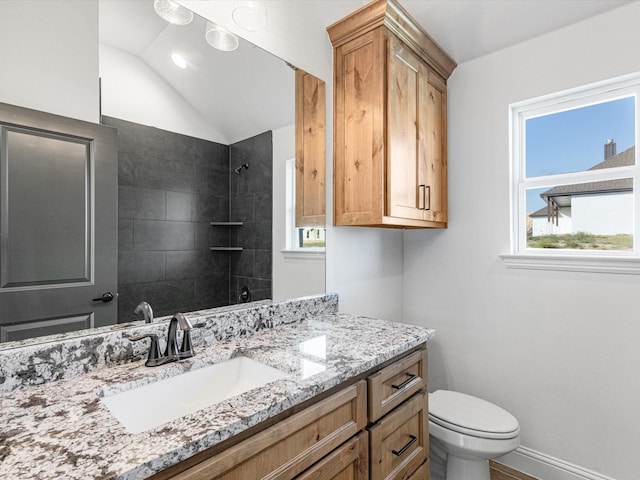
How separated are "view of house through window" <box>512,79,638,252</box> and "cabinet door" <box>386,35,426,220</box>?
67 centimetres

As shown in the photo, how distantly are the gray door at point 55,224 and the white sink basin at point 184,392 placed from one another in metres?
0.28

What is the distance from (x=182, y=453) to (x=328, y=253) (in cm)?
129

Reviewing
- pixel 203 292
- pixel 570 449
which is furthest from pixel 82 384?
pixel 570 449

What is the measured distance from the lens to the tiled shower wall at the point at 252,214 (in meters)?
1.41

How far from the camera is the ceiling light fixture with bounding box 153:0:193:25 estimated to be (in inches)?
48.2

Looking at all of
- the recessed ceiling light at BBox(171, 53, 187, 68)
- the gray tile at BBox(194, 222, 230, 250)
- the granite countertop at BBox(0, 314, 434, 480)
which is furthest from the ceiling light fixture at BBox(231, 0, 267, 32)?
the granite countertop at BBox(0, 314, 434, 480)

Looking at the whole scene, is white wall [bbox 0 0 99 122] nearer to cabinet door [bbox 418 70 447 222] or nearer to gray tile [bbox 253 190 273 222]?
gray tile [bbox 253 190 273 222]

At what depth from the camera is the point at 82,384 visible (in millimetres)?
940

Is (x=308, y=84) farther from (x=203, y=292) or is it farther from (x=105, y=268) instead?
(x=105, y=268)

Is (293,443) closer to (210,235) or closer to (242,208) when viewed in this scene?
(210,235)

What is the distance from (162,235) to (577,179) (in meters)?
2.08

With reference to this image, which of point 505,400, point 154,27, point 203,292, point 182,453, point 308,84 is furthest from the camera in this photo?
point 505,400

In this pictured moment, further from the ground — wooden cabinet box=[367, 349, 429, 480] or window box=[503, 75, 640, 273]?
window box=[503, 75, 640, 273]

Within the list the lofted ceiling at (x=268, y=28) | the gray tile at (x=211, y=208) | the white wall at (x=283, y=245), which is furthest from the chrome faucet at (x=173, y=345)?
the lofted ceiling at (x=268, y=28)
